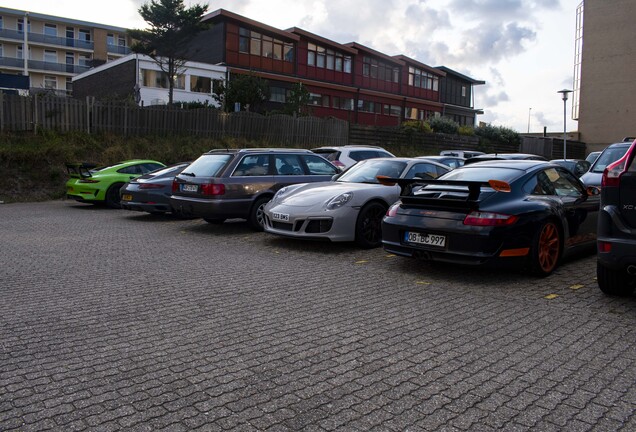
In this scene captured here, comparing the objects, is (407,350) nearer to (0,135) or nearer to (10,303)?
(10,303)

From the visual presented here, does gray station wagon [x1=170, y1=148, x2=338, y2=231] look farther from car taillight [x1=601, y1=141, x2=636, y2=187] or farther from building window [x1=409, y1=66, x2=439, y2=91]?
building window [x1=409, y1=66, x2=439, y2=91]

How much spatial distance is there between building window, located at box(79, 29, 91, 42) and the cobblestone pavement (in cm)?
6462

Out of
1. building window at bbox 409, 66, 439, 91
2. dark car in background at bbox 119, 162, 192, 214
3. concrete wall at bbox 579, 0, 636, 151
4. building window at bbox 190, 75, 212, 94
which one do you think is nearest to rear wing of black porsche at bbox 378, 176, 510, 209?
dark car in background at bbox 119, 162, 192, 214

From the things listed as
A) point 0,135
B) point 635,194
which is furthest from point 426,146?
point 635,194

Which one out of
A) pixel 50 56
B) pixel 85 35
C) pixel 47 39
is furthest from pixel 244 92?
pixel 85 35

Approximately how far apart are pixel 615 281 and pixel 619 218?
735mm

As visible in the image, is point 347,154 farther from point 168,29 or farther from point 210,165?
point 168,29

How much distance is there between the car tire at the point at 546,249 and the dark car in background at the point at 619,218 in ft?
3.19

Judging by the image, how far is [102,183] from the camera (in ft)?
49.1

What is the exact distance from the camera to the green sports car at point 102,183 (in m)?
14.9

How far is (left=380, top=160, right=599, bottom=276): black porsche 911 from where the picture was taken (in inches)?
242

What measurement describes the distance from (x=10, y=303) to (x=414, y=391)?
4.08m

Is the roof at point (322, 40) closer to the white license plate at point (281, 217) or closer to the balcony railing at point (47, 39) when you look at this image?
the balcony railing at point (47, 39)

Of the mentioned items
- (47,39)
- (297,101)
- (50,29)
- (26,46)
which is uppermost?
(50,29)
